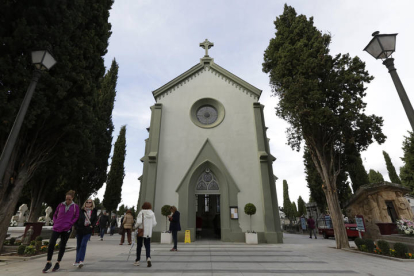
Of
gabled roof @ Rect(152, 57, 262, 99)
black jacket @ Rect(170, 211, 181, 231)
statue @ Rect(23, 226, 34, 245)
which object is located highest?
gabled roof @ Rect(152, 57, 262, 99)

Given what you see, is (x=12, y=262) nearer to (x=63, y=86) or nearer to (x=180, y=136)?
(x=63, y=86)

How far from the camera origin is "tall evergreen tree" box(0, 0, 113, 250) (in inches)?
243

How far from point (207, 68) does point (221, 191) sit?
9918mm

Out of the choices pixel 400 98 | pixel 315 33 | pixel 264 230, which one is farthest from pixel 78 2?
pixel 264 230

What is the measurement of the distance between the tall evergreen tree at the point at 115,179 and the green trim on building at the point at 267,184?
711 inches

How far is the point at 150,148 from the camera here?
14.2 meters

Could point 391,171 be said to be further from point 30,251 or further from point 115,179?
point 30,251

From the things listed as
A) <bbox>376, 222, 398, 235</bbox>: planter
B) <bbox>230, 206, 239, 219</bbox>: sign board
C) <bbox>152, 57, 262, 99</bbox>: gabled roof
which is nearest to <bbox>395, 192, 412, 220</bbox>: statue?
<bbox>376, 222, 398, 235</bbox>: planter

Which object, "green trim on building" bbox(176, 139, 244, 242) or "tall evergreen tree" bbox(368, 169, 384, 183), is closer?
"green trim on building" bbox(176, 139, 244, 242)

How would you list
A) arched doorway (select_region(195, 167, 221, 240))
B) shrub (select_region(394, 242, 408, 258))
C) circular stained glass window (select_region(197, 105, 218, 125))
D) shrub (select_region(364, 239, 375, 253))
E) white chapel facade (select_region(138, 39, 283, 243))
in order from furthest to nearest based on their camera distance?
circular stained glass window (select_region(197, 105, 218, 125)) < arched doorway (select_region(195, 167, 221, 240)) < white chapel facade (select_region(138, 39, 283, 243)) < shrub (select_region(364, 239, 375, 253)) < shrub (select_region(394, 242, 408, 258))

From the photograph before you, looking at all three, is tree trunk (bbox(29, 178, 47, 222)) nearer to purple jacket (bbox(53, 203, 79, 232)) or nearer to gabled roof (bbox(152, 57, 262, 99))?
gabled roof (bbox(152, 57, 262, 99))

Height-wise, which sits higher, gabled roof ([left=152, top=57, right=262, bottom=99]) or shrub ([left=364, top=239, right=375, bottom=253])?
gabled roof ([left=152, top=57, right=262, bottom=99])

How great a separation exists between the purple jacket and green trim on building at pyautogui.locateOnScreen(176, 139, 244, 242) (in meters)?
8.09

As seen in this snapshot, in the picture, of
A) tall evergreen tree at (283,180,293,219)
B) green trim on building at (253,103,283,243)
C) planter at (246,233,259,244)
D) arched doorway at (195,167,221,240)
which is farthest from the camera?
tall evergreen tree at (283,180,293,219)
